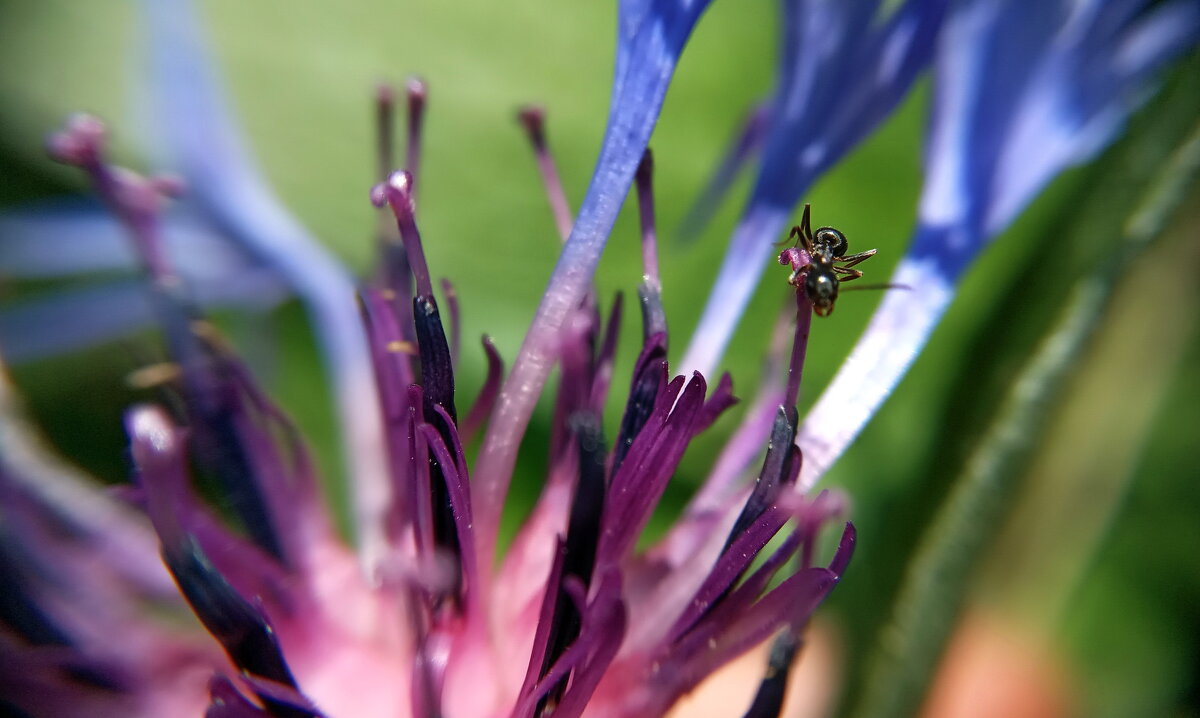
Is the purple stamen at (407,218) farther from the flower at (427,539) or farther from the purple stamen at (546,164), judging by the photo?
the purple stamen at (546,164)

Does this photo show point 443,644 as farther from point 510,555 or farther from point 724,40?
point 724,40

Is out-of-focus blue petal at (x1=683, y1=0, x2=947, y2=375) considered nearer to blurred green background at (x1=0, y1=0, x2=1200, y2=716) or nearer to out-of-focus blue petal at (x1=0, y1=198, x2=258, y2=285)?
blurred green background at (x1=0, y1=0, x2=1200, y2=716)

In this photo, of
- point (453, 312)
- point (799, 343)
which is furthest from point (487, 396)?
point (799, 343)

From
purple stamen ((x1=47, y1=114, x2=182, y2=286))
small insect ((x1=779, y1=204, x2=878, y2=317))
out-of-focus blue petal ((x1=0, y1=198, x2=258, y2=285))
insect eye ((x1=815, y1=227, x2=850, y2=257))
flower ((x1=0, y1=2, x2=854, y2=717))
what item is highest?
out-of-focus blue petal ((x1=0, y1=198, x2=258, y2=285))

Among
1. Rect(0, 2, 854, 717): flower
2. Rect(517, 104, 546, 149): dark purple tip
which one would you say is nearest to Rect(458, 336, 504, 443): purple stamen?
Rect(0, 2, 854, 717): flower

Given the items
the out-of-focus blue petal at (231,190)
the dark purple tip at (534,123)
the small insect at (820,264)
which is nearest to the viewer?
the small insect at (820,264)

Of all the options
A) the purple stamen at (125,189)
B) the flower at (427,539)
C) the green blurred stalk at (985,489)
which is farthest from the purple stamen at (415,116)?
the green blurred stalk at (985,489)
